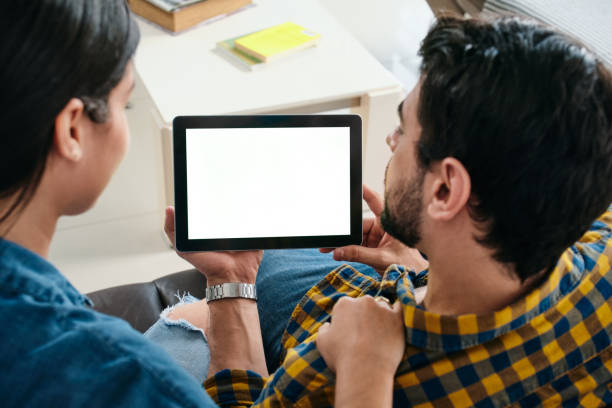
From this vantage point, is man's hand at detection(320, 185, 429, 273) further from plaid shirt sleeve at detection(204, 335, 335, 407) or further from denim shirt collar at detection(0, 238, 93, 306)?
denim shirt collar at detection(0, 238, 93, 306)

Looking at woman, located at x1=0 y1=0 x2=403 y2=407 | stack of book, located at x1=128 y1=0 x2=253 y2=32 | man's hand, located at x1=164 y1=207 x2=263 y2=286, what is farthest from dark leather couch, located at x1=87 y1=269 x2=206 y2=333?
stack of book, located at x1=128 y1=0 x2=253 y2=32

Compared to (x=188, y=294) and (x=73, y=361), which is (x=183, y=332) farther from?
(x=73, y=361)

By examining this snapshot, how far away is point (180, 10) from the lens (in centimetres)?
185

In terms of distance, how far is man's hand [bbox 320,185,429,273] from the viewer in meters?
1.14

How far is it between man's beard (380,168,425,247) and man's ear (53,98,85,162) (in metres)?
0.41

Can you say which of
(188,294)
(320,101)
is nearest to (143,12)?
(320,101)

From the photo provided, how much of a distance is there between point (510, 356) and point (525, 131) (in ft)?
0.90

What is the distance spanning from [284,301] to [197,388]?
1.45ft

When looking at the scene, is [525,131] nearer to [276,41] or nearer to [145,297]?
[145,297]

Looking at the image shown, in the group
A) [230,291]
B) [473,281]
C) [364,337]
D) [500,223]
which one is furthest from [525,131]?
[230,291]

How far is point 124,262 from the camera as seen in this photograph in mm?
1914

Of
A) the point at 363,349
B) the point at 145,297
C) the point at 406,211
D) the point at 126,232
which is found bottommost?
the point at 126,232

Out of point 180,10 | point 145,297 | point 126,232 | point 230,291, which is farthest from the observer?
point 126,232

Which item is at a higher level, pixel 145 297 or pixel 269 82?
pixel 269 82
